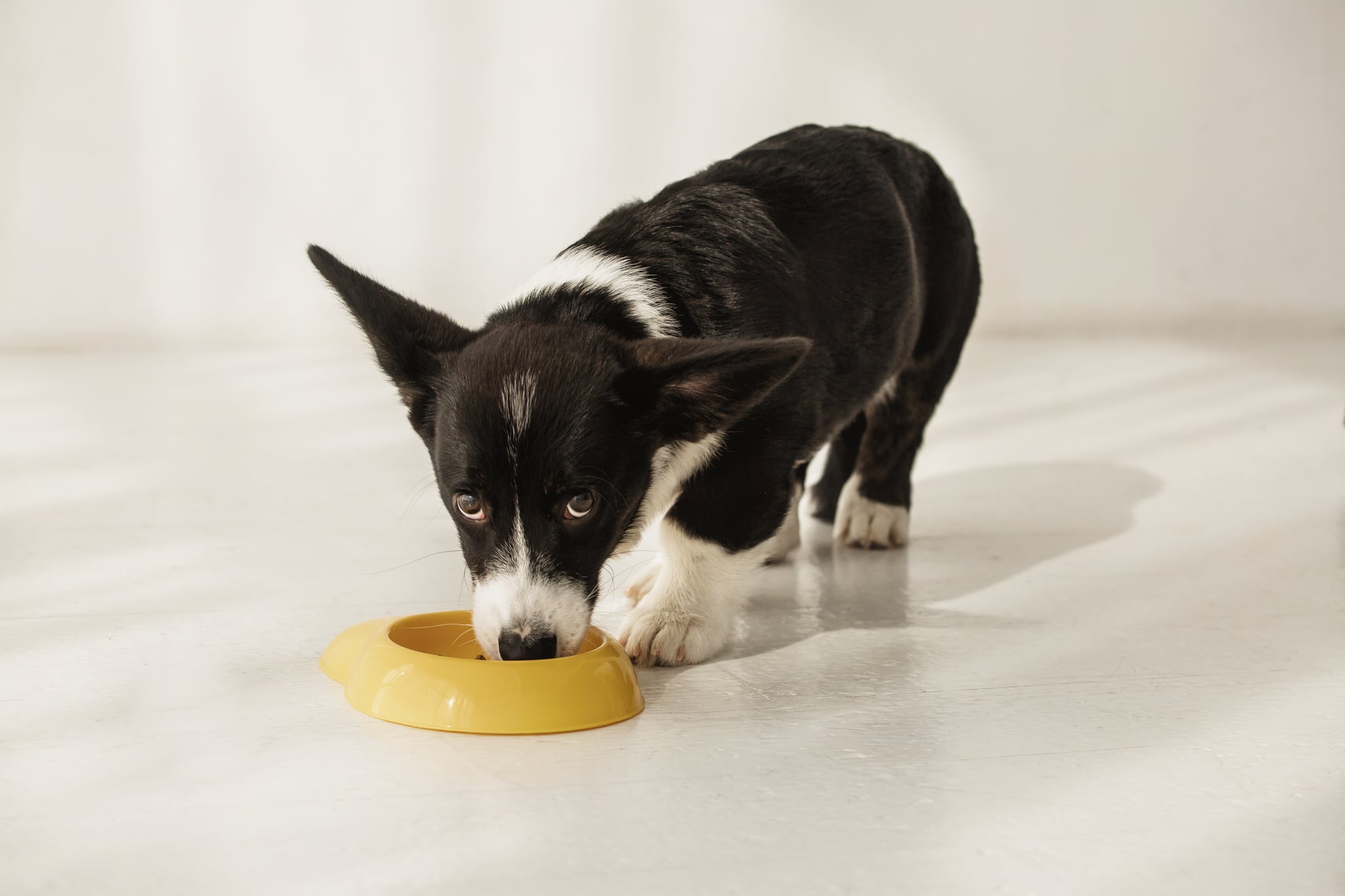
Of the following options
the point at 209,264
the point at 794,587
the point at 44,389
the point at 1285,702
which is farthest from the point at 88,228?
the point at 1285,702

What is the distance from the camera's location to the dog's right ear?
8.79 ft

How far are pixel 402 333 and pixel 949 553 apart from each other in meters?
1.96

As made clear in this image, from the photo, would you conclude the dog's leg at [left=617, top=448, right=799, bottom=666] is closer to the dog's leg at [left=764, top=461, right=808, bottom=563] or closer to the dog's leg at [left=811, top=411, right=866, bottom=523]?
the dog's leg at [left=764, top=461, right=808, bottom=563]

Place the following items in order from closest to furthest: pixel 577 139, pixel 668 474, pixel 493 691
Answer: pixel 493 691 → pixel 668 474 → pixel 577 139

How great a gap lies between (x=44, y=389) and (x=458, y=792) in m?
5.64

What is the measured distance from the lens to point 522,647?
7.99ft

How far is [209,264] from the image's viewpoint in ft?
30.0

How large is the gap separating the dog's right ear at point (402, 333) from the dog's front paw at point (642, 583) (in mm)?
885

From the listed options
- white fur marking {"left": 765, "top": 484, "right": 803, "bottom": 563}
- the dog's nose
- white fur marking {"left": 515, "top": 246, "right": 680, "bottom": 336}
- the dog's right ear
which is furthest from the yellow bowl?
white fur marking {"left": 765, "top": 484, "right": 803, "bottom": 563}

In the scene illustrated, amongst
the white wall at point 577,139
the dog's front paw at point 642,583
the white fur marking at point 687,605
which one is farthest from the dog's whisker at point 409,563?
the white wall at point 577,139

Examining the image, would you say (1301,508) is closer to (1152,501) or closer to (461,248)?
(1152,501)

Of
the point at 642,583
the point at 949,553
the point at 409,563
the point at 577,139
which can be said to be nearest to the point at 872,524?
the point at 949,553

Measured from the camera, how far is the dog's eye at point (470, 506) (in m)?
2.53

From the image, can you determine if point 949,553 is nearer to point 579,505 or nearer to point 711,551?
point 711,551
